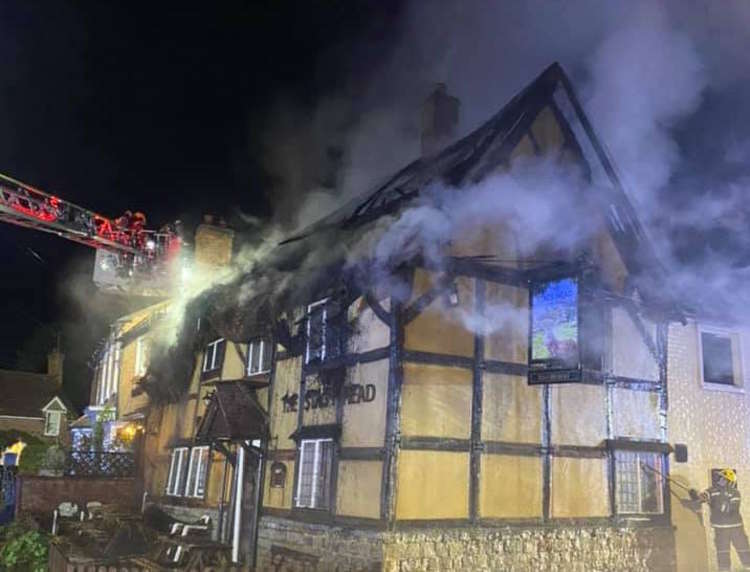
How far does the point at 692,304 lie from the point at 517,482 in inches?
189

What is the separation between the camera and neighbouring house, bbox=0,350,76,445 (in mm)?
40688

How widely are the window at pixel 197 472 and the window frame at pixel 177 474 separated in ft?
1.13

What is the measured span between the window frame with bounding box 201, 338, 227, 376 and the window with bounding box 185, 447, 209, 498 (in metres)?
1.71

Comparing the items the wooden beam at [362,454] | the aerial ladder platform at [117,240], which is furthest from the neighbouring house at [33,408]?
the wooden beam at [362,454]

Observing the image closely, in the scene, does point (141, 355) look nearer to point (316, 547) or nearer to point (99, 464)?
point (99, 464)

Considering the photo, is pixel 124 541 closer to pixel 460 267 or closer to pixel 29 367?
pixel 460 267

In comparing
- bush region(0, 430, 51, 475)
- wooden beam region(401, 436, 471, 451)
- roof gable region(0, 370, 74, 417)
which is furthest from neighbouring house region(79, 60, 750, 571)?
roof gable region(0, 370, 74, 417)

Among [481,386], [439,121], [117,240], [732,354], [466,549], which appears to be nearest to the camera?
[466,549]

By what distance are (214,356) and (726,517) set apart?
10495mm

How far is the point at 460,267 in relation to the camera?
32.7 ft

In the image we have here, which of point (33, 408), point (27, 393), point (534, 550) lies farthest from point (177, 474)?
point (27, 393)

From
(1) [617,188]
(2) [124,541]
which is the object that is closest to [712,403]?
(1) [617,188]

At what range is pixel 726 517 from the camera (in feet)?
37.3

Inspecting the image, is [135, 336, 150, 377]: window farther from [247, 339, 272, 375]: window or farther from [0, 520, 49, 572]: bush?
[247, 339, 272, 375]: window
